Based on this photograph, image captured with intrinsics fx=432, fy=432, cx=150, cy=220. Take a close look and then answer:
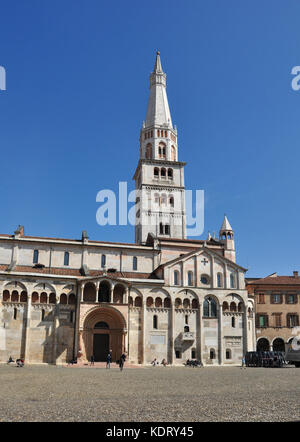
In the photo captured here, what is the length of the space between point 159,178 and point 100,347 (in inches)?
1250

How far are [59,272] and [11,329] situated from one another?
8.72 meters

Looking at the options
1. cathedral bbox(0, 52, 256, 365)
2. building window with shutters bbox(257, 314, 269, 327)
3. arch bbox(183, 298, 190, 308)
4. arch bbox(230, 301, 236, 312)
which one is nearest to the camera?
cathedral bbox(0, 52, 256, 365)

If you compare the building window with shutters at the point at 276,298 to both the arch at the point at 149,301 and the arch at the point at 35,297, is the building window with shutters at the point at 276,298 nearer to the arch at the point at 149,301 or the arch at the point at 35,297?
the arch at the point at 149,301

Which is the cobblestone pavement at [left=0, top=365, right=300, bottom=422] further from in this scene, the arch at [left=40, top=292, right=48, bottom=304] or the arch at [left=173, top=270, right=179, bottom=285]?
the arch at [left=173, top=270, right=179, bottom=285]

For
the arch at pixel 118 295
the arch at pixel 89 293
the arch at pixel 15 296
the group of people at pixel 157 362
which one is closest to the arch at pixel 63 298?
the arch at pixel 89 293

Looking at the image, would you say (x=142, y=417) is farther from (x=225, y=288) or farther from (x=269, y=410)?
(x=225, y=288)

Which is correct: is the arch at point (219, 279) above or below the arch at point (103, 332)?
above

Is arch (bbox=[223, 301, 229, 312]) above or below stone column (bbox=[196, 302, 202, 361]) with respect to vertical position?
above

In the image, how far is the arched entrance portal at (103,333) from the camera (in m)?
49.3

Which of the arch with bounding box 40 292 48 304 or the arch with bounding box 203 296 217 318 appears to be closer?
the arch with bounding box 40 292 48 304

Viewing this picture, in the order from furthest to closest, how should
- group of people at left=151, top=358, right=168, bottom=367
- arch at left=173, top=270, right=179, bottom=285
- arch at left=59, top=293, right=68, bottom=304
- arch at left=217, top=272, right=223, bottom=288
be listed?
1. arch at left=217, top=272, right=223, bottom=288
2. arch at left=173, top=270, right=179, bottom=285
3. arch at left=59, top=293, right=68, bottom=304
4. group of people at left=151, top=358, right=168, bottom=367

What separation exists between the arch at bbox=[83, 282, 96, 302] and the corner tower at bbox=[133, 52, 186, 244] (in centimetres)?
1845

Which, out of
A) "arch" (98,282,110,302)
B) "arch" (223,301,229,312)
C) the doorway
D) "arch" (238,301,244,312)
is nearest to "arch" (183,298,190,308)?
"arch" (223,301,229,312)

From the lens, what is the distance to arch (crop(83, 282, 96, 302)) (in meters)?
50.3
